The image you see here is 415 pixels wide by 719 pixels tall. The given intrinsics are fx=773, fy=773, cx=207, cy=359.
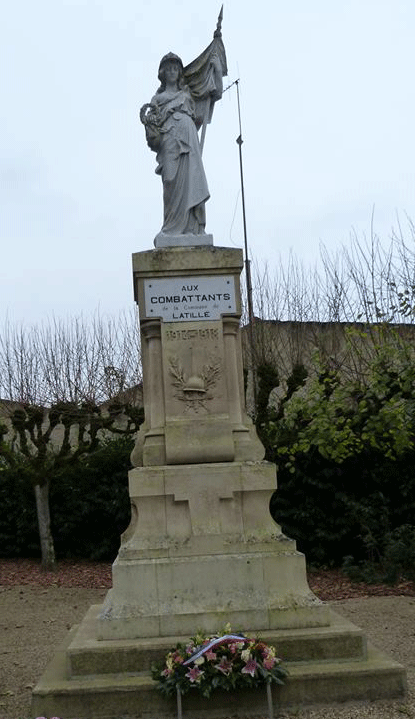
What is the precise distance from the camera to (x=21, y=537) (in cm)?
1588

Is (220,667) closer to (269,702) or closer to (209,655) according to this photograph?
(209,655)

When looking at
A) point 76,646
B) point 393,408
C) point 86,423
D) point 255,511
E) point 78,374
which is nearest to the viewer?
point 76,646

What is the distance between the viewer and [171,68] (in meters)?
7.35

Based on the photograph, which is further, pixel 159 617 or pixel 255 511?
pixel 255 511

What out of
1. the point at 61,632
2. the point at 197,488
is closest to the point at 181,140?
the point at 197,488

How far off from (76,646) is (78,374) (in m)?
13.7

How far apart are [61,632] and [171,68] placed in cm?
681

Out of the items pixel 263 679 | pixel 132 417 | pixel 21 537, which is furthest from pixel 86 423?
pixel 263 679

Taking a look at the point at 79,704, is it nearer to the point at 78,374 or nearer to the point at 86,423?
the point at 86,423

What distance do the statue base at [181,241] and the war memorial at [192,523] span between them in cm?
1

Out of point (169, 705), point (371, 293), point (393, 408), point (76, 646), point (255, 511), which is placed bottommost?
point (169, 705)

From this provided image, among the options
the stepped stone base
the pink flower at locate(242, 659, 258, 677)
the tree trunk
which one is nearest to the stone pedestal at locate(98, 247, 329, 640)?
the stepped stone base

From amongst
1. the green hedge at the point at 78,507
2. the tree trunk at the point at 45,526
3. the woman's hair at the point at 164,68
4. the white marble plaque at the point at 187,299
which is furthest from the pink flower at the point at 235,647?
the tree trunk at the point at 45,526

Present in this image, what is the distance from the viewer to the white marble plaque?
6.72 metres
